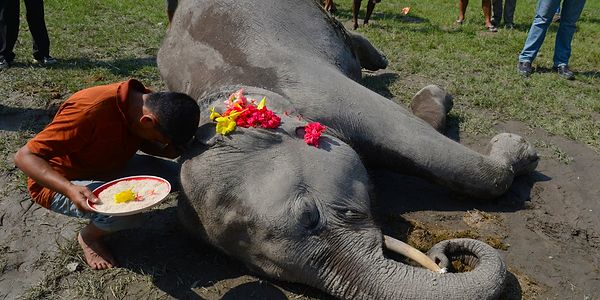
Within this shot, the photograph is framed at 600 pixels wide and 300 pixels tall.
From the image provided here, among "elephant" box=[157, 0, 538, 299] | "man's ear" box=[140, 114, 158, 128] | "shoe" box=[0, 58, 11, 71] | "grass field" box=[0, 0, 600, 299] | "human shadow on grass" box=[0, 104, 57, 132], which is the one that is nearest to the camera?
"elephant" box=[157, 0, 538, 299]

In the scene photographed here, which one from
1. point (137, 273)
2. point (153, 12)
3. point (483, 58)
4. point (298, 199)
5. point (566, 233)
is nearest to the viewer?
point (298, 199)

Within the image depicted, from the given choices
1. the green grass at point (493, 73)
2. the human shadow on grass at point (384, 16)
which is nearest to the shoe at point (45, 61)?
the green grass at point (493, 73)

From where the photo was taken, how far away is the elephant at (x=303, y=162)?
3.20m

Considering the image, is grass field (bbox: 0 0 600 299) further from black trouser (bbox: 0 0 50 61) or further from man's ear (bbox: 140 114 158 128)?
man's ear (bbox: 140 114 158 128)

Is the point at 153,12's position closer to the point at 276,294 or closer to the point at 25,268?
the point at 25,268

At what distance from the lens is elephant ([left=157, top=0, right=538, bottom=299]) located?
320 centimetres

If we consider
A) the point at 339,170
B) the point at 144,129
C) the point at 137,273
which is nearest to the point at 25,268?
the point at 137,273

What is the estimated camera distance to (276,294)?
346cm

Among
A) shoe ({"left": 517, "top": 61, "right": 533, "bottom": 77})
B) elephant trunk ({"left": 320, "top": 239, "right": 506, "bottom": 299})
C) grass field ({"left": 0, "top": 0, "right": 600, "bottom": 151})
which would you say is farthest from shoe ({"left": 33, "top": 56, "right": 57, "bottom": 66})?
shoe ({"left": 517, "top": 61, "right": 533, "bottom": 77})

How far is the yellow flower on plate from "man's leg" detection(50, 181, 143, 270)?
0.37 meters

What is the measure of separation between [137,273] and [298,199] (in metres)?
1.26

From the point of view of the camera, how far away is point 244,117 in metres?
3.59

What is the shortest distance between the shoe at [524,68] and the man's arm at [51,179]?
5.86 meters

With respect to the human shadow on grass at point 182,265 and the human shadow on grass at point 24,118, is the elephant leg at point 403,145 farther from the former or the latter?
the human shadow on grass at point 24,118
